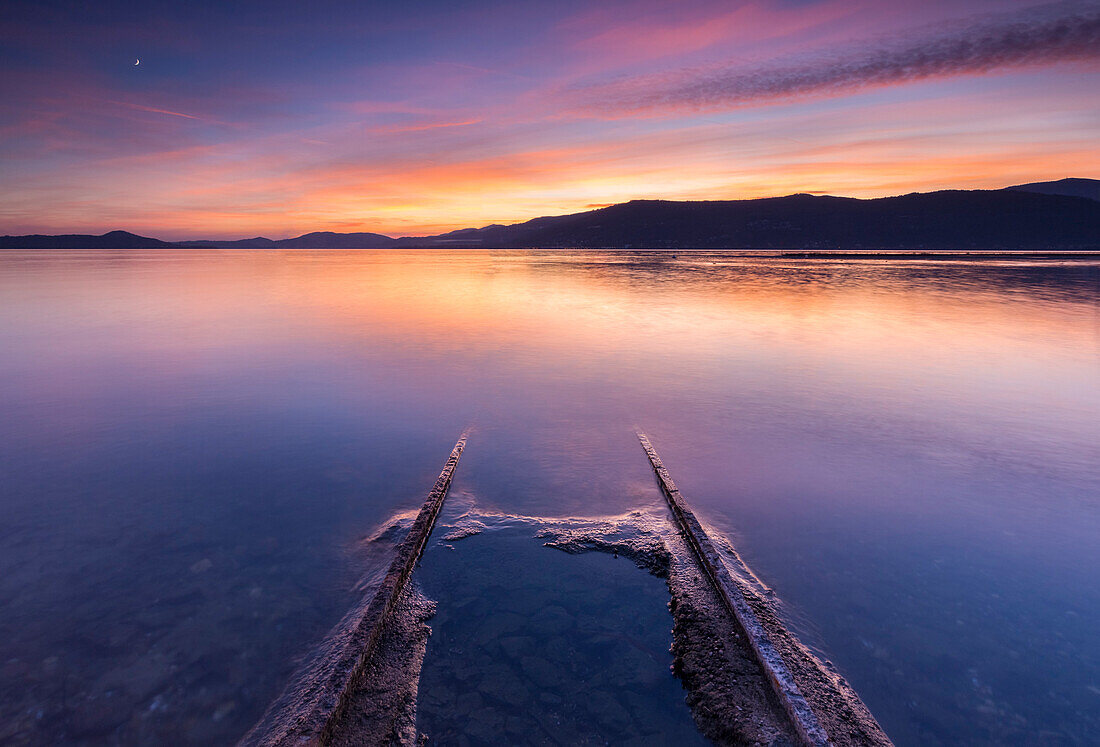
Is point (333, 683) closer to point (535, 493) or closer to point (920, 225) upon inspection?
point (535, 493)

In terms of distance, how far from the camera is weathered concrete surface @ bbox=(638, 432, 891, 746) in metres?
3.15

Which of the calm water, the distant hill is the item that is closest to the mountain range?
the distant hill

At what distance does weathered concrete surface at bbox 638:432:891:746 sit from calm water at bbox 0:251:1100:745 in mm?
286

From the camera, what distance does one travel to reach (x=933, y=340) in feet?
58.4

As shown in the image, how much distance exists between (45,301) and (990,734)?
40.4m

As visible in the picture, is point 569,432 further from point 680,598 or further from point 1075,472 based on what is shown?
point 1075,472

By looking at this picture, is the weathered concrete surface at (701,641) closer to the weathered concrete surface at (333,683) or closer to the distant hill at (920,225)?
the weathered concrete surface at (333,683)

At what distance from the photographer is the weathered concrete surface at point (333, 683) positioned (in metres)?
3.14

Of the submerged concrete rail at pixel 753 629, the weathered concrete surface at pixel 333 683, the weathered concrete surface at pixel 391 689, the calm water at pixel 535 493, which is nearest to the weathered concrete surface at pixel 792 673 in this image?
the submerged concrete rail at pixel 753 629

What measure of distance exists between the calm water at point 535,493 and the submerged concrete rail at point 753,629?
1.97 feet

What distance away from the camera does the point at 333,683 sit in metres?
3.36

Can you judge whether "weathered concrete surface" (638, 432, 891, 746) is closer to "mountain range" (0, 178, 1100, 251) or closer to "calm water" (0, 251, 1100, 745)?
"calm water" (0, 251, 1100, 745)

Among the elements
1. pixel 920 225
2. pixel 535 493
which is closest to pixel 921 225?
pixel 920 225

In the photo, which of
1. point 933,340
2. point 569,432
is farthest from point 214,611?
point 933,340
